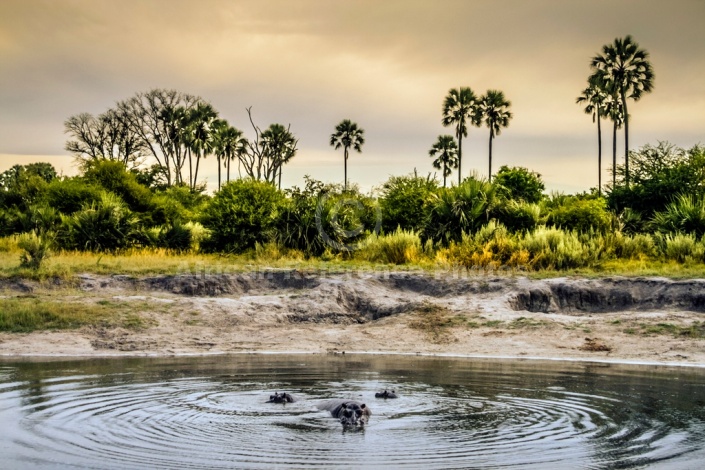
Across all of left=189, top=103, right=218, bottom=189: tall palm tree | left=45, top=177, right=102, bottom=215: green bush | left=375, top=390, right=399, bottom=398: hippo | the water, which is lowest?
the water

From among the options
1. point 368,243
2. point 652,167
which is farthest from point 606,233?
point 652,167

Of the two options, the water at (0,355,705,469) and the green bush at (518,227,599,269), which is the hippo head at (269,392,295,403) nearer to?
the water at (0,355,705,469)

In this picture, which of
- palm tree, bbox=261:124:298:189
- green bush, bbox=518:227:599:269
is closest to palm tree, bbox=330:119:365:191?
palm tree, bbox=261:124:298:189

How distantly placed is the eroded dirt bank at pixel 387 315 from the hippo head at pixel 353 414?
7.96m

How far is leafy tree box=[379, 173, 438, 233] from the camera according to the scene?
112 feet

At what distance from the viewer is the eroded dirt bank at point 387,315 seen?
17844 millimetres

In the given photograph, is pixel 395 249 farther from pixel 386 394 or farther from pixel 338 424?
pixel 338 424

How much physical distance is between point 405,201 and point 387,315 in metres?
13.8

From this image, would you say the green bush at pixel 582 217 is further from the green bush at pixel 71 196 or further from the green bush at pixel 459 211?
the green bush at pixel 71 196

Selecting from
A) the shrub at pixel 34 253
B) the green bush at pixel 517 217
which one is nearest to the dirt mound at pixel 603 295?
the green bush at pixel 517 217

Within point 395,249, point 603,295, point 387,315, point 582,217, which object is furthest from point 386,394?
point 582,217

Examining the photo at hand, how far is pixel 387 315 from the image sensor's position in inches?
→ 848

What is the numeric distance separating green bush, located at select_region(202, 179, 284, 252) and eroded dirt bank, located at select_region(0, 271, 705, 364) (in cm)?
874

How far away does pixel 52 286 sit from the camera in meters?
23.0
